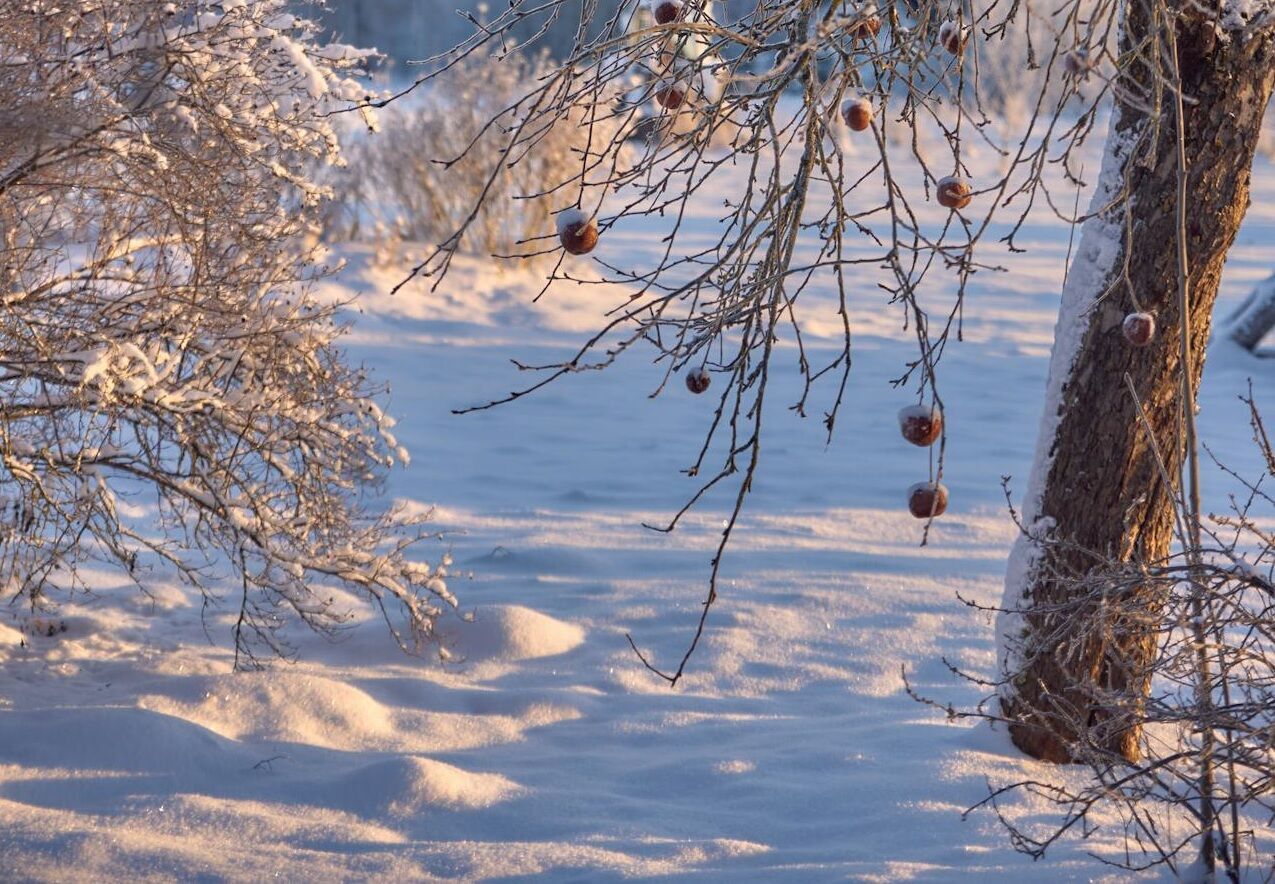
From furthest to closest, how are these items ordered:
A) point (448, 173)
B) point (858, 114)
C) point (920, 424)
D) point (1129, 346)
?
point (448, 173) → point (1129, 346) → point (858, 114) → point (920, 424)

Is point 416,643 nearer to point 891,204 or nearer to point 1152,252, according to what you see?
point 1152,252

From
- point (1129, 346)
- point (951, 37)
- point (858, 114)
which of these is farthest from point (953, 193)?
point (1129, 346)

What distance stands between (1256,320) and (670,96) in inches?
373

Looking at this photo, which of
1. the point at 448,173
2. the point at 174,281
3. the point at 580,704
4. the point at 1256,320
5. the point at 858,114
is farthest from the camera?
the point at 448,173

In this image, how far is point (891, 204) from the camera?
201 centimetres

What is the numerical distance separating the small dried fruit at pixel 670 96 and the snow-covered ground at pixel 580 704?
1.82 m

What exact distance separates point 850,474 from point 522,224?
580 centimetres

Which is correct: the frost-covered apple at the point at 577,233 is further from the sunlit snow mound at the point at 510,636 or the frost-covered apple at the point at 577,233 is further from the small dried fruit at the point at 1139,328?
the sunlit snow mound at the point at 510,636

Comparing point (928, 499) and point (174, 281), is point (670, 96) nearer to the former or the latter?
point (928, 499)

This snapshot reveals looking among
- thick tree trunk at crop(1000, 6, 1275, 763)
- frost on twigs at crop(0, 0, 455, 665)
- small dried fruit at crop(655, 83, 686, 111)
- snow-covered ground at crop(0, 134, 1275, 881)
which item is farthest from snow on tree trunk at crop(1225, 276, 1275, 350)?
small dried fruit at crop(655, 83, 686, 111)

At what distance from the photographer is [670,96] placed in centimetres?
237

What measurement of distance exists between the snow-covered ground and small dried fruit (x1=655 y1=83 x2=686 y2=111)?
182 centimetres

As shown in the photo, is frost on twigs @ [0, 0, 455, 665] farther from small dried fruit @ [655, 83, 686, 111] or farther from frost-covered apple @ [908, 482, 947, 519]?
frost-covered apple @ [908, 482, 947, 519]

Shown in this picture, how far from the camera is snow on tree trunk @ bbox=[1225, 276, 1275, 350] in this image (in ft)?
34.6
